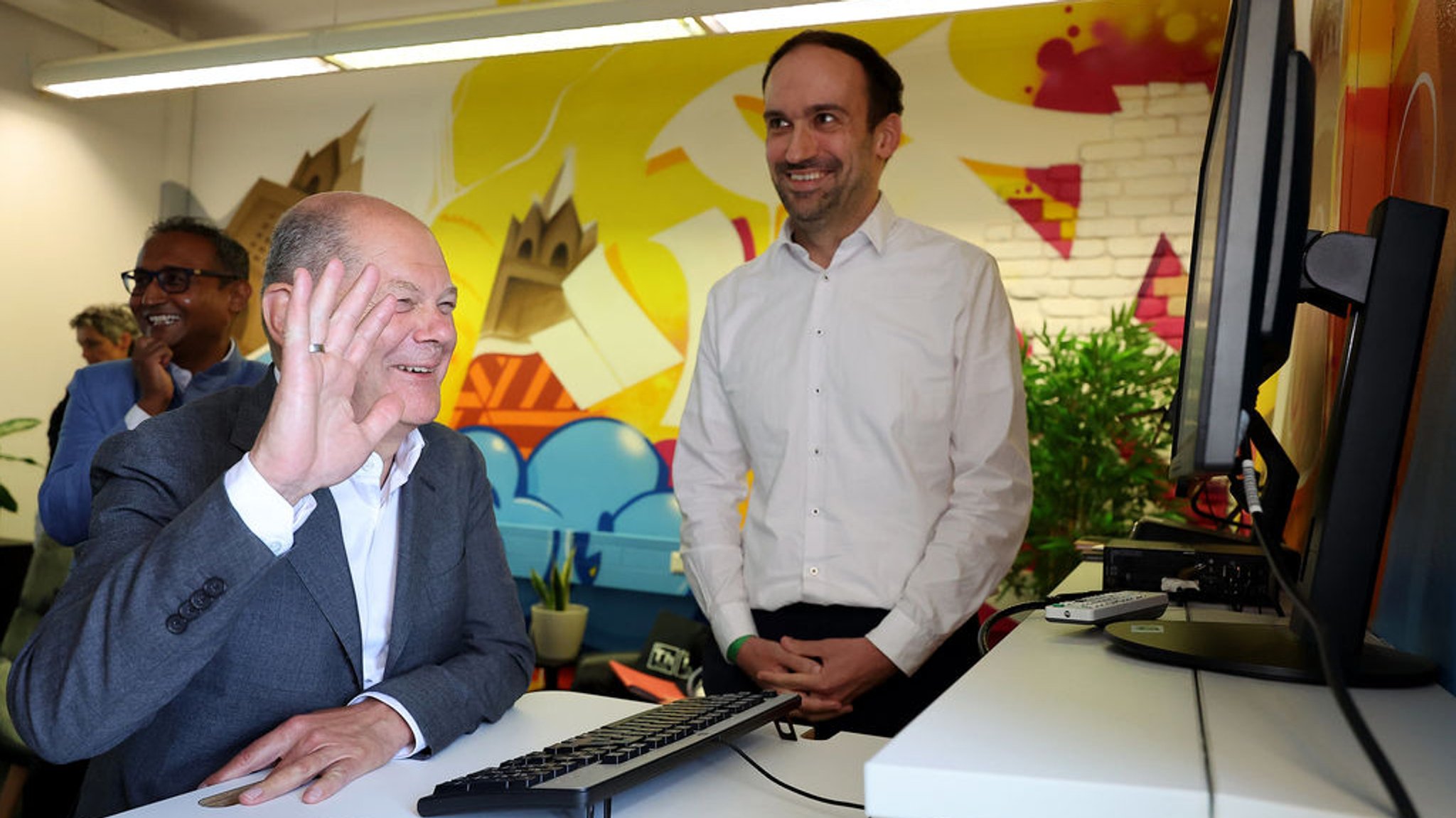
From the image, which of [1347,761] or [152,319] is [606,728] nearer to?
[1347,761]

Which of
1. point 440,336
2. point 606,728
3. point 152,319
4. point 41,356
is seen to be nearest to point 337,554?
point 440,336

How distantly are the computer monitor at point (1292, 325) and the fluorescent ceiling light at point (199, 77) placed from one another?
16.7 feet

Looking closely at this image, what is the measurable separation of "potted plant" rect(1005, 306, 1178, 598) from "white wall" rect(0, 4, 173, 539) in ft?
18.0

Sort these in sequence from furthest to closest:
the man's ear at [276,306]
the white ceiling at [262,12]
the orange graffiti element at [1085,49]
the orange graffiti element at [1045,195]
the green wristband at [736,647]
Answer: the white ceiling at [262,12], the orange graffiti element at [1045,195], the orange graffiti element at [1085,49], the green wristband at [736,647], the man's ear at [276,306]

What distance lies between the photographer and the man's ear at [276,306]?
142 centimetres

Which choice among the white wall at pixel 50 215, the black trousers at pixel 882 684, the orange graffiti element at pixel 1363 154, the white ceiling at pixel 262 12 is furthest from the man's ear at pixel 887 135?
the white wall at pixel 50 215

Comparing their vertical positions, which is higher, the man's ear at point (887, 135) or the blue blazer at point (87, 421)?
the man's ear at point (887, 135)

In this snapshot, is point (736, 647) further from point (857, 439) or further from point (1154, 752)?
point (1154, 752)

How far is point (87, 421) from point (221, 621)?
7.42 feet

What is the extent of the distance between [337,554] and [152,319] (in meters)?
2.01

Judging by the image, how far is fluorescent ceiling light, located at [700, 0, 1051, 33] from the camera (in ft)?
13.7

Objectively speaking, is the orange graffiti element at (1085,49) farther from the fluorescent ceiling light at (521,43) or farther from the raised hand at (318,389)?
the raised hand at (318,389)

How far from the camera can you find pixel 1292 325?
95 centimetres

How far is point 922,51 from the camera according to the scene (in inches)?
209
